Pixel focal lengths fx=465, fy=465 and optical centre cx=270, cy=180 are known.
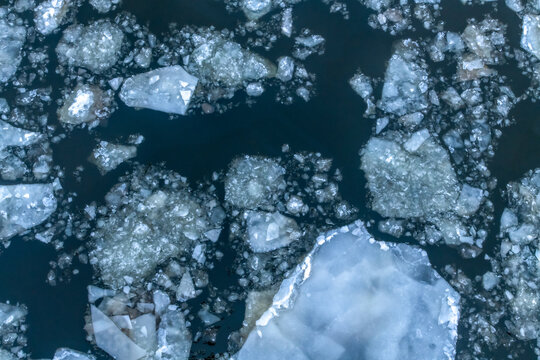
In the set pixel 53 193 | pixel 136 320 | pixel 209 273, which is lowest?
pixel 136 320

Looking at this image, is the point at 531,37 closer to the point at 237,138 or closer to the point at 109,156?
the point at 237,138

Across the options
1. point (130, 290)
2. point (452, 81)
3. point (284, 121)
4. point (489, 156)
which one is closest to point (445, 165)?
point (489, 156)

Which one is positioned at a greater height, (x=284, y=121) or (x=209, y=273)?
(x=284, y=121)

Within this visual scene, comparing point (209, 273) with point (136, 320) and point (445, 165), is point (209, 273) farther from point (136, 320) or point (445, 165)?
point (445, 165)

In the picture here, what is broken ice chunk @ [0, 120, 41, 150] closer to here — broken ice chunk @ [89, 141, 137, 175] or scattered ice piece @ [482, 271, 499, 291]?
broken ice chunk @ [89, 141, 137, 175]

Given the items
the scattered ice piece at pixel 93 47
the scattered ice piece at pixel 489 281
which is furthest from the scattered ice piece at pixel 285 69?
→ the scattered ice piece at pixel 489 281

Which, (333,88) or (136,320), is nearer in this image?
(136,320)
